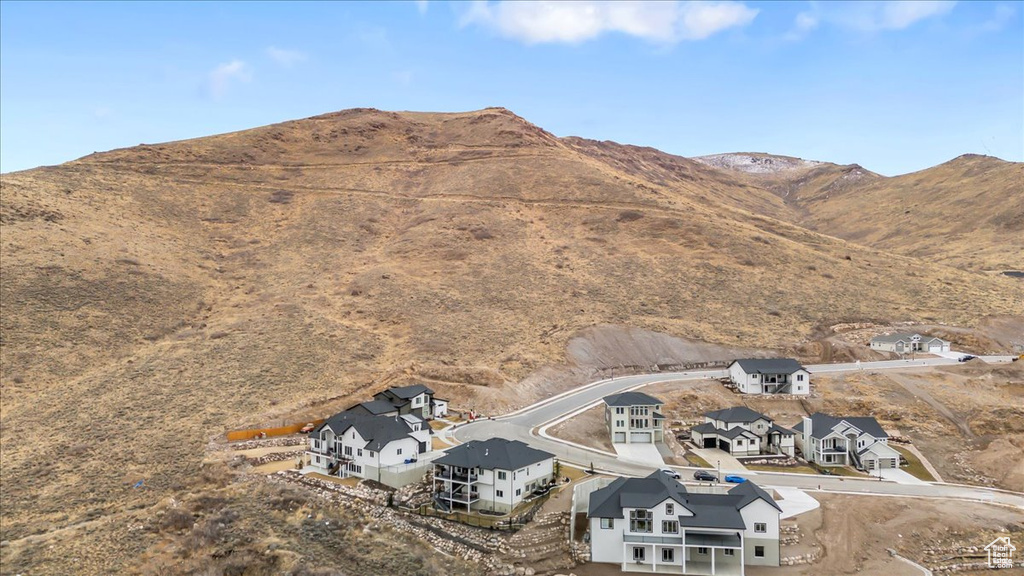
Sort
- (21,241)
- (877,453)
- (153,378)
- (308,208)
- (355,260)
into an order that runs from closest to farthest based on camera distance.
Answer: (877,453) → (153,378) → (21,241) → (355,260) → (308,208)

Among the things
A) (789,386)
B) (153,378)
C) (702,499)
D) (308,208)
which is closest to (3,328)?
(153,378)

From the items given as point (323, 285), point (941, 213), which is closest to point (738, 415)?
point (323, 285)

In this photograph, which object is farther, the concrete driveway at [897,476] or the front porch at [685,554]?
the concrete driveway at [897,476]

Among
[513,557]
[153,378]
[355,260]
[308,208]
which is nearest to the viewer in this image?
[513,557]

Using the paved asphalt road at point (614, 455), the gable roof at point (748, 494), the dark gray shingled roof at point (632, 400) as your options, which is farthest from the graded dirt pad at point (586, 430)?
the gable roof at point (748, 494)

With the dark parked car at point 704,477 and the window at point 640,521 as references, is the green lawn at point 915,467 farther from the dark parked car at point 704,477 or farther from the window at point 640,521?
the window at point 640,521

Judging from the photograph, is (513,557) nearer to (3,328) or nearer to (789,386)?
(789,386)
